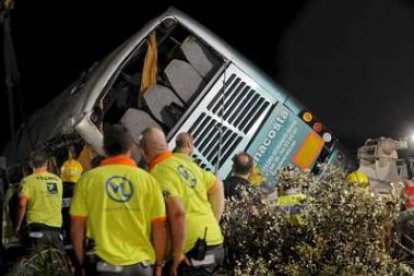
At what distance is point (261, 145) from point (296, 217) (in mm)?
3072

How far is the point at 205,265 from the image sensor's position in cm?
498

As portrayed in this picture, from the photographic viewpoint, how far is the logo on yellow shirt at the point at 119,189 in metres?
4.48

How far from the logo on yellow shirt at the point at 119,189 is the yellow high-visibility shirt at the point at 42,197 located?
3347 millimetres

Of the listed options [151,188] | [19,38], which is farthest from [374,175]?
[19,38]

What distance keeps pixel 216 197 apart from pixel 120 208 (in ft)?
2.97

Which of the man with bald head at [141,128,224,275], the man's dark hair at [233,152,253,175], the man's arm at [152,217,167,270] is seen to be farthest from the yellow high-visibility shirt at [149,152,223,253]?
the man's dark hair at [233,152,253,175]

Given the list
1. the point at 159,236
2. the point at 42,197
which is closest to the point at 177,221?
the point at 159,236

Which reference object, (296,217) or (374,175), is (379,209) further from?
(374,175)

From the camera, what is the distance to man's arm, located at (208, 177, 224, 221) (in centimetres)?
521

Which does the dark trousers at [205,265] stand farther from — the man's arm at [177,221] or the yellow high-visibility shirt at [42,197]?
the yellow high-visibility shirt at [42,197]

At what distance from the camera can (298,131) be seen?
28.5ft

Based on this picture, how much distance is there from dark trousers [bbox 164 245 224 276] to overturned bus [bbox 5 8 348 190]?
3.15 meters

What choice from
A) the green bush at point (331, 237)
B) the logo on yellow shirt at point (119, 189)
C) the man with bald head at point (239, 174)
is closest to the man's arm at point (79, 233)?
the logo on yellow shirt at point (119, 189)

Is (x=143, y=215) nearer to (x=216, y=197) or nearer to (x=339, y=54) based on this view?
(x=216, y=197)
